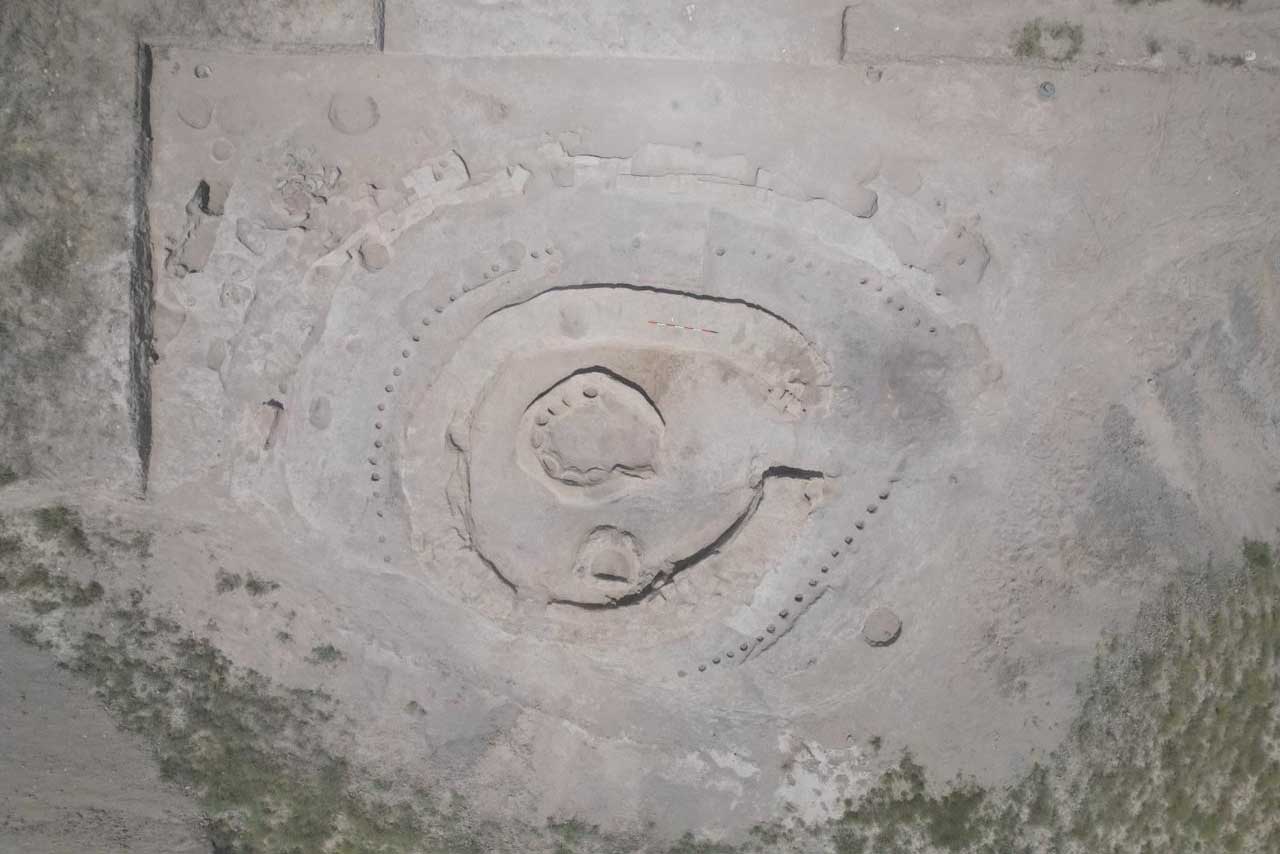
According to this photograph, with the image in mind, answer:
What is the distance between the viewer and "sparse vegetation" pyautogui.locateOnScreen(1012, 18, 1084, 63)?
29.1ft

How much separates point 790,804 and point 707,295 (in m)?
5.53

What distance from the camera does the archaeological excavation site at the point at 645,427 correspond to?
8.81m

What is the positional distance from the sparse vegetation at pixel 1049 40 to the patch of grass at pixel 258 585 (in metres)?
9.46

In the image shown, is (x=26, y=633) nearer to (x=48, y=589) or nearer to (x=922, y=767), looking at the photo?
(x=48, y=589)

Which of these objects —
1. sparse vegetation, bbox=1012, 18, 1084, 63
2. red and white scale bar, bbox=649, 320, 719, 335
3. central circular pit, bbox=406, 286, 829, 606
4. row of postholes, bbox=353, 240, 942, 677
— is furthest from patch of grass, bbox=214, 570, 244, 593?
sparse vegetation, bbox=1012, 18, 1084, 63

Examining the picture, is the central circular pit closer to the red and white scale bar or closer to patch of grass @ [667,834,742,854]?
the red and white scale bar

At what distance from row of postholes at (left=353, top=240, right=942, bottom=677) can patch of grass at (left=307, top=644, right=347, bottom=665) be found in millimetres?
1090

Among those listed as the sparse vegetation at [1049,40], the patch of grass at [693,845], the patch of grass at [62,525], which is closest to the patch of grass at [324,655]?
the patch of grass at [62,525]

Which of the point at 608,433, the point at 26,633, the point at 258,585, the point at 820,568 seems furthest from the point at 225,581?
the point at 820,568

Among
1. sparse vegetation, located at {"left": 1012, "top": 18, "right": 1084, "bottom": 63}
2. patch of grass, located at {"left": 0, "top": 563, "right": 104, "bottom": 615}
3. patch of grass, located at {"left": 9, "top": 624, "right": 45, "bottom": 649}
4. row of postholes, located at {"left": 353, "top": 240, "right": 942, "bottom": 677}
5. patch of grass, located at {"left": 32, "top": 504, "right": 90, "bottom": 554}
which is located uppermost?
sparse vegetation, located at {"left": 1012, "top": 18, "right": 1084, "bottom": 63}

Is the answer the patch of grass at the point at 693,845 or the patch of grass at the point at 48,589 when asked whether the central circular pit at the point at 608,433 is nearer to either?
the patch of grass at the point at 693,845

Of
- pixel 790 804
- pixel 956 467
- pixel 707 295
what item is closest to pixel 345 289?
pixel 707 295

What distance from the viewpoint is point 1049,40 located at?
29.2 ft

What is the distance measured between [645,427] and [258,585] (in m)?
4.38
